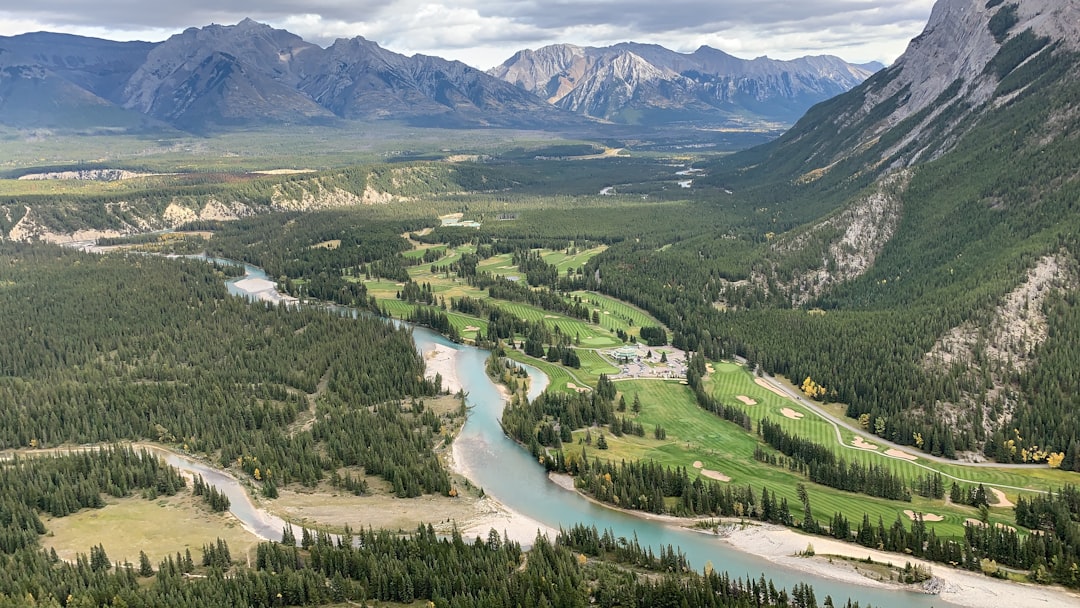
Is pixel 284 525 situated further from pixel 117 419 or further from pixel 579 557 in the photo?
pixel 117 419

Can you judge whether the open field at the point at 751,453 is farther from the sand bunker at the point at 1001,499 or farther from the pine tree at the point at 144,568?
the pine tree at the point at 144,568

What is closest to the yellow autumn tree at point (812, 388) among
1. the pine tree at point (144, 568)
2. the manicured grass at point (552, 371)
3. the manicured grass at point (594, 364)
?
the manicured grass at point (594, 364)

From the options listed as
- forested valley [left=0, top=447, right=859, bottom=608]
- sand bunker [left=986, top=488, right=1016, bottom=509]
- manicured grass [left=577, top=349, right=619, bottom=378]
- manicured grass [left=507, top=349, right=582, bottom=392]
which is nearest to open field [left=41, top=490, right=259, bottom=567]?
forested valley [left=0, top=447, right=859, bottom=608]

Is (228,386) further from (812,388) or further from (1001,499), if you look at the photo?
(1001,499)

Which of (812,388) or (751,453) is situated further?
(812,388)

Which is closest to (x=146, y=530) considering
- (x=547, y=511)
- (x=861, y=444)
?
(x=547, y=511)

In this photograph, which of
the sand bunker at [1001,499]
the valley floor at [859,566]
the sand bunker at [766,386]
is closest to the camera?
the valley floor at [859,566]

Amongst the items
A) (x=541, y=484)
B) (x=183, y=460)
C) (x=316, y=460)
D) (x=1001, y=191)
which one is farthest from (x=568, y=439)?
(x=1001, y=191)
